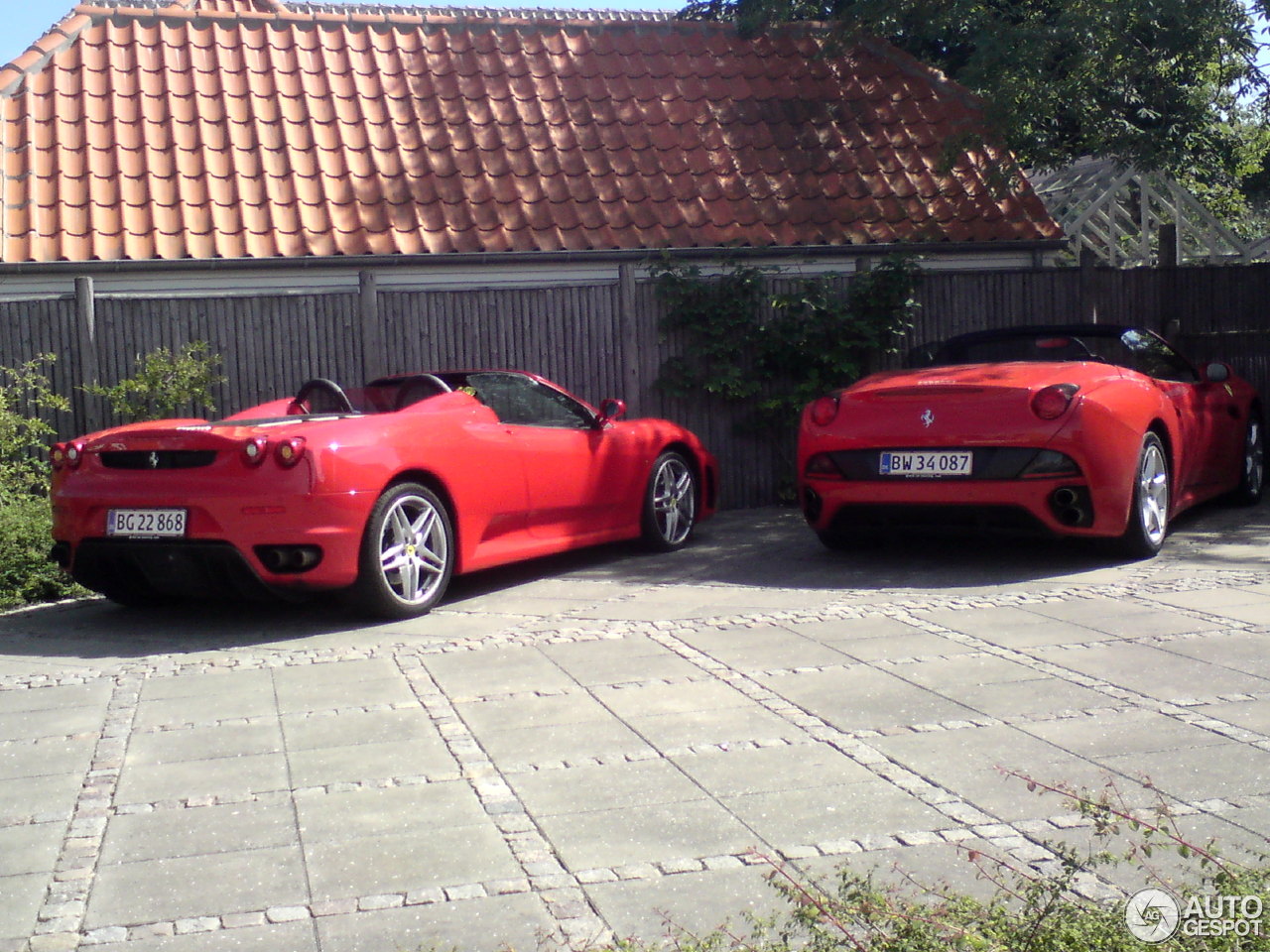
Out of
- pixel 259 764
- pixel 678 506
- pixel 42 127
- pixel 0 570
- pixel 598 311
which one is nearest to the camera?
pixel 259 764

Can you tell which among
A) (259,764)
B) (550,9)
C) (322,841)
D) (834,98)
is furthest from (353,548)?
(550,9)

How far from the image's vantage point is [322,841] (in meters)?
3.89

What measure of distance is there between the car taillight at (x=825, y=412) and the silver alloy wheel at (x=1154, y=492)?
1.68m

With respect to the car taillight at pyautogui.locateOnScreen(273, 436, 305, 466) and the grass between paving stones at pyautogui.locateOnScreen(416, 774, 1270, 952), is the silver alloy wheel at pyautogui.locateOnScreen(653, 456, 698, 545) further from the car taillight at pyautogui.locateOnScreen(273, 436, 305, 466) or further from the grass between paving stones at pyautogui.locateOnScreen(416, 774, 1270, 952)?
the grass between paving stones at pyautogui.locateOnScreen(416, 774, 1270, 952)

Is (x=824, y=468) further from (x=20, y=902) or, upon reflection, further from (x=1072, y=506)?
(x=20, y=902)

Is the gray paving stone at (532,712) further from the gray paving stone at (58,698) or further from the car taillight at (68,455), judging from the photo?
the car taillight at (68,455)

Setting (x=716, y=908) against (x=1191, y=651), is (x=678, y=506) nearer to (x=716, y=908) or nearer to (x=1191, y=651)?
(x=1191, y=651)

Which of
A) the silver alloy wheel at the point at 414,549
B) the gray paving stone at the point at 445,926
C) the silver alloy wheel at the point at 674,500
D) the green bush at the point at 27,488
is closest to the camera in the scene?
the gray paving stone at the point at 445,926

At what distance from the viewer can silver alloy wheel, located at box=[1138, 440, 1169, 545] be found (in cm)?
818

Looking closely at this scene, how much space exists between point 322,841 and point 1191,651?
356cm

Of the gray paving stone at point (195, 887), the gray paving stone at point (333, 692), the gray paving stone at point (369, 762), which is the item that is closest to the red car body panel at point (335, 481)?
the gray paving stone at point (333, 692)

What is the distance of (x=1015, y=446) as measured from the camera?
7766 mm

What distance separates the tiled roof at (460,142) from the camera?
11.9 meters

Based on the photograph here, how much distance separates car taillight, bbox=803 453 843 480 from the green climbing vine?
3218 mm
